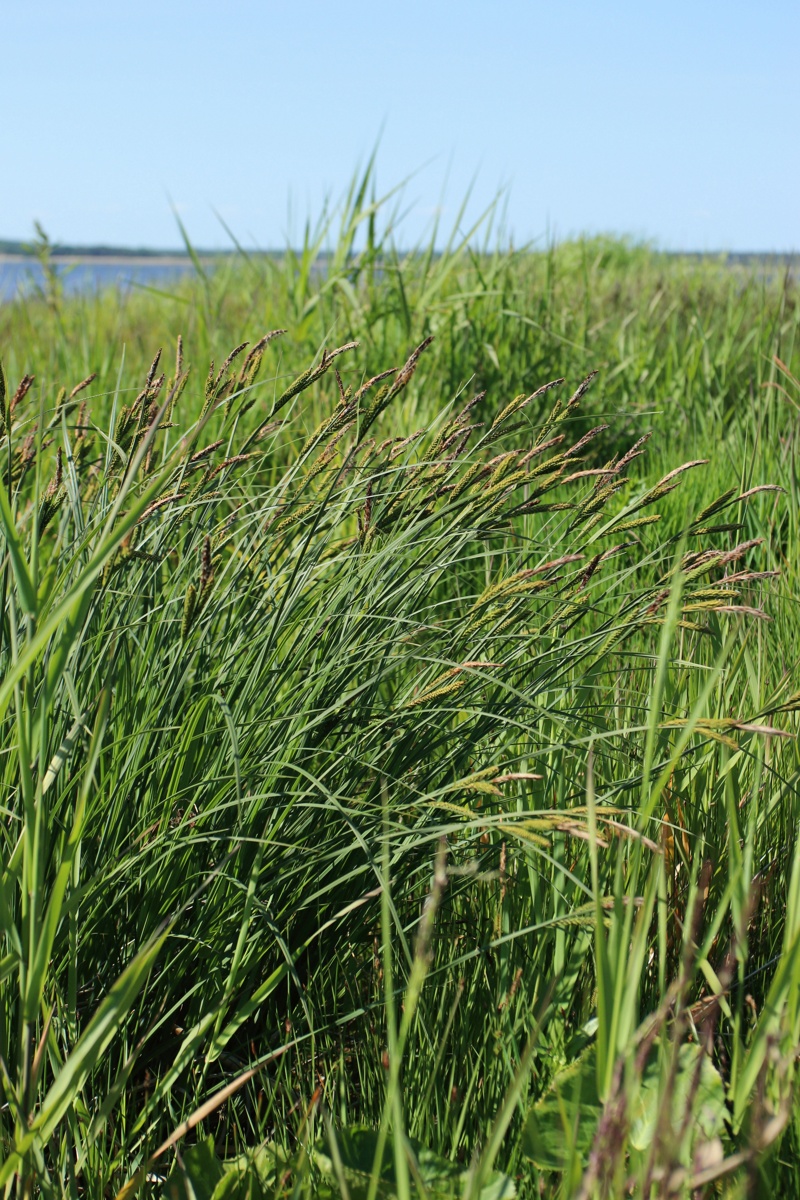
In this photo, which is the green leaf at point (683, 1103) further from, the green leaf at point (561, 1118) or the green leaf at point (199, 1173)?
the green leaf at point (199, 1173)

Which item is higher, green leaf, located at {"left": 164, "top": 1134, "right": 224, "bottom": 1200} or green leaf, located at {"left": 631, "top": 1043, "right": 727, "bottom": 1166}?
green leaf, located at {"left": 631, "top": 1043, "right": 727, "bottom": 1166}

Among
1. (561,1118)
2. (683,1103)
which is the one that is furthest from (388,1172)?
(683,1103)

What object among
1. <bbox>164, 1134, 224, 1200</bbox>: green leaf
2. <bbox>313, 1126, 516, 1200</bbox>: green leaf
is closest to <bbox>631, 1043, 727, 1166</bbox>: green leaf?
<bbox>313, 1126, 516, 1200</bbox>: green leaf

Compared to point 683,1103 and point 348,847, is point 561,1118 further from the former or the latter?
point 348,847

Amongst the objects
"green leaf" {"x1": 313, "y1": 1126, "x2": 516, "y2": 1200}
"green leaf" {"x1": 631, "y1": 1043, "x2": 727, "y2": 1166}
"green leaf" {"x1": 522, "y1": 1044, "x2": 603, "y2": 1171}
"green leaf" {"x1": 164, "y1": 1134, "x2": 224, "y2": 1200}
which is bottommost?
"green leaf" {"x1": 164, "y1": 1134, "x2": 224, "y2": 1200}

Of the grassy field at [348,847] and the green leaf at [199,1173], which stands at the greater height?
the grassy field at [348,847]

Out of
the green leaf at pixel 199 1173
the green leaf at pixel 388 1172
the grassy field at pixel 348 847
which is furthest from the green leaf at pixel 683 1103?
the green leaf at pixel 199 1173

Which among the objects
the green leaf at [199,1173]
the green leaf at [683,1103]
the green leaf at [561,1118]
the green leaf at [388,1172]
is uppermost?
the green leaf at [683,1103]

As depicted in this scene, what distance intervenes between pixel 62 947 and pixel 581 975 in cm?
58

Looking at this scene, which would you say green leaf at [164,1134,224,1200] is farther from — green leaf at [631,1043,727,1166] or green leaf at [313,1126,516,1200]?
green leaf at [631,1043,727,1166]

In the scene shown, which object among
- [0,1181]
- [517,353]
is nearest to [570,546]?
[0,1181]

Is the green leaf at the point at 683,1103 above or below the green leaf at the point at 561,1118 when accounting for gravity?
above

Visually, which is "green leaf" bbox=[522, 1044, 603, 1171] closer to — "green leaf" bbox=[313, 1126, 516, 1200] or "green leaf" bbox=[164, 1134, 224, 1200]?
"green leaf" bbox=[313, 1126, 516, 1200]

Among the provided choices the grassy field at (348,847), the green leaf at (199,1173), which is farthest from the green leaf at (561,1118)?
the green leaf at (199,1173)
